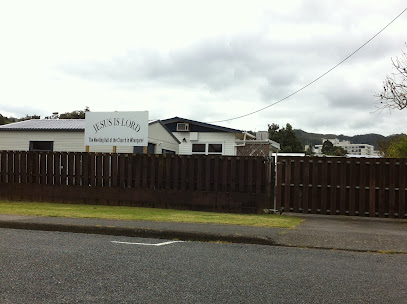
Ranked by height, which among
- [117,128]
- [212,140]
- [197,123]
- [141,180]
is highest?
[197,123]

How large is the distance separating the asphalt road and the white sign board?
9112 mm

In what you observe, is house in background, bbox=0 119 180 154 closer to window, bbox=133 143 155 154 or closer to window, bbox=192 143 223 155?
window, bbox=133 143 155 154

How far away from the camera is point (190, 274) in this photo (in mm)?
5859

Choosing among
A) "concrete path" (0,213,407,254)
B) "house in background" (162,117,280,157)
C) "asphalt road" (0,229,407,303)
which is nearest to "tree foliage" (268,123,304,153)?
"house in background" (162,117,280,157)

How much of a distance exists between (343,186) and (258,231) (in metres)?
4.72

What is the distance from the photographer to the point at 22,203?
15.4 m

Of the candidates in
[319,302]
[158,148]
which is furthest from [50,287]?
[158,148]

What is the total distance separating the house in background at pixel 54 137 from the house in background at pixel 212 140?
4.95m

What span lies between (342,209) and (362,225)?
1669 millimetres

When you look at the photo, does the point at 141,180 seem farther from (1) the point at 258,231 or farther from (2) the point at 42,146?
(2) the point at 42,146

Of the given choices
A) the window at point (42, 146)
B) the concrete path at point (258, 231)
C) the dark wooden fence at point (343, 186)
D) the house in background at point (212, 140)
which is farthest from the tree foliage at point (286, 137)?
the concrete path at point (258, 231)

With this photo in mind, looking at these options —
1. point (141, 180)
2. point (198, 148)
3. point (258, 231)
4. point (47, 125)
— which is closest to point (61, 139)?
point (47, 125)

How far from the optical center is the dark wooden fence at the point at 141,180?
548 inches

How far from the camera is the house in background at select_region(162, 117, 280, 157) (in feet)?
88.7
